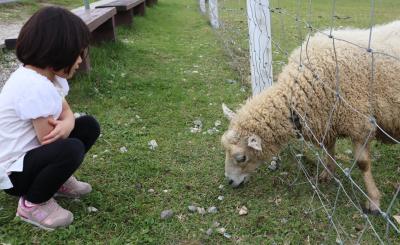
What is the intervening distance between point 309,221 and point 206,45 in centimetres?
707

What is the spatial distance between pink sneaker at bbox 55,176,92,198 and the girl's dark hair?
994 mm

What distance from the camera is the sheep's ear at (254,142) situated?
12.0 feet

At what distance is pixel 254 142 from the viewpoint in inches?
144

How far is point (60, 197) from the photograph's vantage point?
3.46 metres

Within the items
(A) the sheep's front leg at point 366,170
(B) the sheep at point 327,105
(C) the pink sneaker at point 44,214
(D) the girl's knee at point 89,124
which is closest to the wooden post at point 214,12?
(B) the sheep at point 327,105

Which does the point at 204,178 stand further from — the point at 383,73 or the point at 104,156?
the point at 383,73

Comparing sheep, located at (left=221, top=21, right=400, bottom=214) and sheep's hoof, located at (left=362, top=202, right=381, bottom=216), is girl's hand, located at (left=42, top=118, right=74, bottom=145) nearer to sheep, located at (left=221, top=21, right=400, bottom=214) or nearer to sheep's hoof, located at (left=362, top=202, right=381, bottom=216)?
sheep, located at (left=221, top=21, right=400, bottom=214)

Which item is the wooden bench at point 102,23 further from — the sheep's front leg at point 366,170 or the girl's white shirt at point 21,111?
the sheep's front leg at point 366,170

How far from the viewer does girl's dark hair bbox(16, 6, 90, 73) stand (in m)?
2.74

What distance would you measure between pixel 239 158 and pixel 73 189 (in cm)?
140

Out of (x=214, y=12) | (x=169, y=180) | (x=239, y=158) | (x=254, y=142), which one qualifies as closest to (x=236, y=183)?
(x=239, y=158)

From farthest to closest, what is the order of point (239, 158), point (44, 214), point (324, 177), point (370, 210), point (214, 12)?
point (214, 12)
point (324, 177)
point (239, 158)
point (370, 210)
point (44, 214)

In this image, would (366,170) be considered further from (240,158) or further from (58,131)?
(58,131)

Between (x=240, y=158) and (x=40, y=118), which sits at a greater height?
(x=40, y=118)
